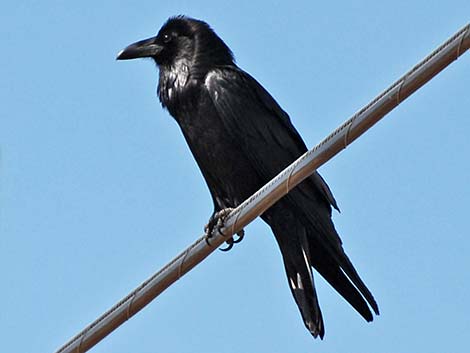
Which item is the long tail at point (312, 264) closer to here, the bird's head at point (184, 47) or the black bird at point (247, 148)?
the black bird at point (247, 148)

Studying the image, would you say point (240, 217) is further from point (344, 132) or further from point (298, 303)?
point (298, 303)

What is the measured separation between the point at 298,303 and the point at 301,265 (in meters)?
A: 0.28

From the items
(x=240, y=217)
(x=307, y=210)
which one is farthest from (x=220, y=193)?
(x=240, y=217)

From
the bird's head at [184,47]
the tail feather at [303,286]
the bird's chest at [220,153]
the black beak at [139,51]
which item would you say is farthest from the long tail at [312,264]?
the black beak at [139,51]

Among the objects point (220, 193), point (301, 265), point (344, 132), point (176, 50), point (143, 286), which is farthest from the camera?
point (176, 50)

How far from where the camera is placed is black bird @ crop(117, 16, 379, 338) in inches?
279

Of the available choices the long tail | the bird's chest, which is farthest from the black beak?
the long tail

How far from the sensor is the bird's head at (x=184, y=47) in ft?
26.9

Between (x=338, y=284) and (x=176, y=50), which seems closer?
(x=338, y=284)

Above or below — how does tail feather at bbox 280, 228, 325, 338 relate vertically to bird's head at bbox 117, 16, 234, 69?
below

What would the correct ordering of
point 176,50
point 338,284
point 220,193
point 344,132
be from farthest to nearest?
point 176,50 < point 220,193 < point 338,284 < point 344,132

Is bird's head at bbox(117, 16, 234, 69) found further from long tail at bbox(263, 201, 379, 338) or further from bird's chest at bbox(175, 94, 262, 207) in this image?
long tail at bbox(263, 201, 379, 338)

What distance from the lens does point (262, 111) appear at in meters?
7.81

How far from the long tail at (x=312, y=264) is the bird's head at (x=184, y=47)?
4.08 ft
